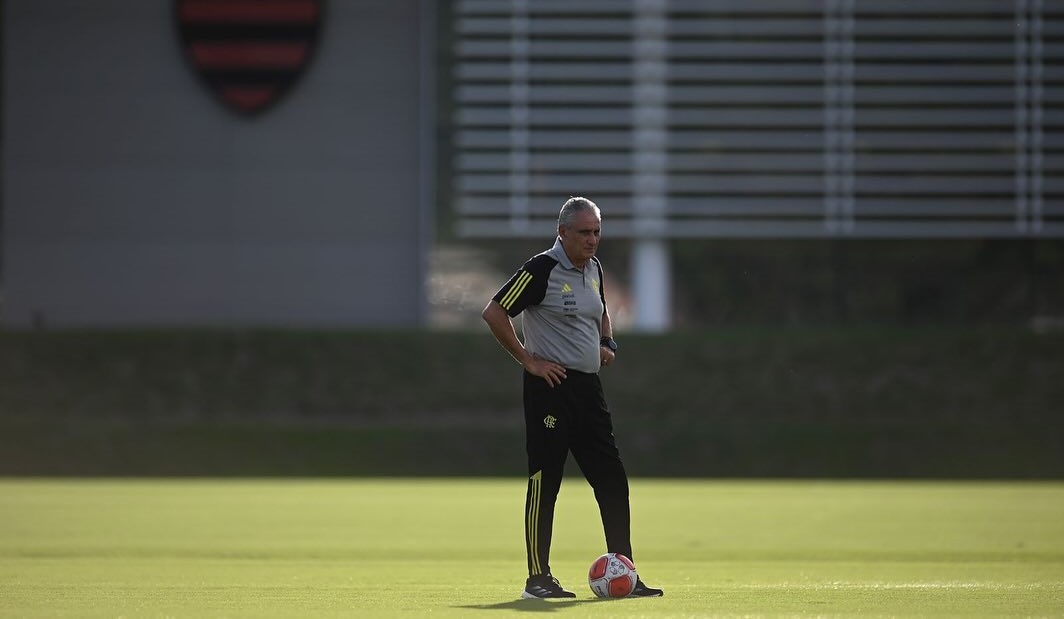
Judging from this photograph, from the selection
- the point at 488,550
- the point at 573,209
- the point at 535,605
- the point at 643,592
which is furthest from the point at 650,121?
the point at 535,605

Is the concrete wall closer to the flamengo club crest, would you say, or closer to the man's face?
the flamengo club crest

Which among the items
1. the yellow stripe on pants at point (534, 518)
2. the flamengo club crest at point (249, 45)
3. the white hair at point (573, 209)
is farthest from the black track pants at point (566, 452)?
the flamengo club crest at point (249, 45)

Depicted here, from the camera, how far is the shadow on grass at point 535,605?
6.48 m

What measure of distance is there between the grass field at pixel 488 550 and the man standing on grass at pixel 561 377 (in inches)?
14.2

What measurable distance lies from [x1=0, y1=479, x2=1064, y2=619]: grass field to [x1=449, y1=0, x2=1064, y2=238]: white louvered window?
6.79 m

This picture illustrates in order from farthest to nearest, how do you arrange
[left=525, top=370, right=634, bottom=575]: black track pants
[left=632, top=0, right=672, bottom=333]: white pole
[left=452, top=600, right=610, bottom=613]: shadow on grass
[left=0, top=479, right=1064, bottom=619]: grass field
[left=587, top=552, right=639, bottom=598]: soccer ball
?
[left=632, top=0, right=672, bottom=333]: white pole < [left=525, top=370, right=634, bottom=575]: black track pants < [left=587, top=552, right=639, bottom=598]: soccer ball < [left=0, top=479, right=1064, bottom=619]: grass field < [left=452, top=600, right=610, bottom=613]: shadow on grass

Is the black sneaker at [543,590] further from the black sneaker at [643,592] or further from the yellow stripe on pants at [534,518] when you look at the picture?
the black sneaker at [643,592]

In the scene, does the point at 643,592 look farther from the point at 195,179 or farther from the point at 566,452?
the point at 195,179

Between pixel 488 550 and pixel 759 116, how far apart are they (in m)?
15.2

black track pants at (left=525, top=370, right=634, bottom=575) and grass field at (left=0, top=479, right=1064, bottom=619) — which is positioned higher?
black track pants at (left=525, top=370, right=634, bottom=575)

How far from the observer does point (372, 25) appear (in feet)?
85.0

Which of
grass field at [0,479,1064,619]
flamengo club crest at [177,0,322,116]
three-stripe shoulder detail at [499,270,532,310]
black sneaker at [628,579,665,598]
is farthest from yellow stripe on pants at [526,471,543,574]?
flamengo club crest at [177,0,322,116]

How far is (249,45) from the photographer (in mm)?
25656

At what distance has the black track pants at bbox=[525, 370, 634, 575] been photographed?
7.09 metres
